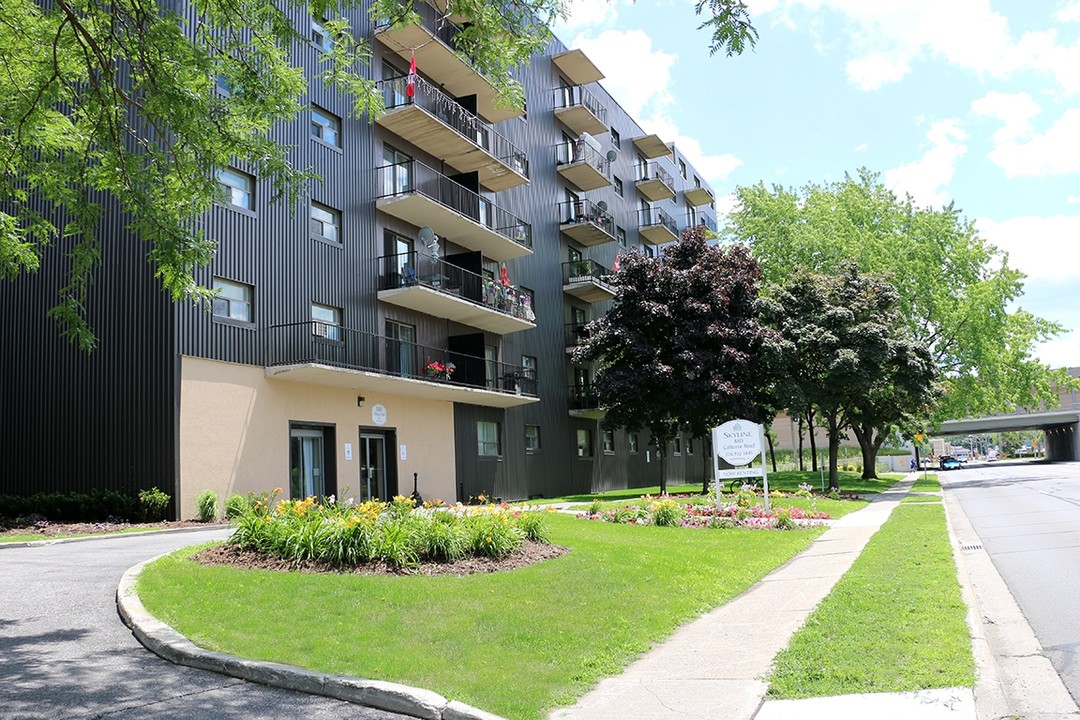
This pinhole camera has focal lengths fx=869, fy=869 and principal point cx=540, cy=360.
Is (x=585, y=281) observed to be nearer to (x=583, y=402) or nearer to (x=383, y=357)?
(x=583, y=402)

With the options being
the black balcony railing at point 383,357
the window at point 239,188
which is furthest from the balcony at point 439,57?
the black balcony railing at point 383,357

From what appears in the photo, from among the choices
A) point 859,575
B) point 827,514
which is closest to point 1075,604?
point 859,575

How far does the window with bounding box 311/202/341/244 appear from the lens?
23.5 m

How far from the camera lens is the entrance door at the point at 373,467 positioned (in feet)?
80.2

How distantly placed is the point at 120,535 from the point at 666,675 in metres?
13.1

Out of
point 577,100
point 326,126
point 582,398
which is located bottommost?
point 582,398

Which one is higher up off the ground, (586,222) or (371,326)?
(586,222)

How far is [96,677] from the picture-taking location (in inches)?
242

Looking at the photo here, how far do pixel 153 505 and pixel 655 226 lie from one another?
32.4m

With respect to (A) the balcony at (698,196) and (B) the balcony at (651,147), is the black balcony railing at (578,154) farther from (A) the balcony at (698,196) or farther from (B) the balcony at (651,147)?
(A) the balcony at (698,196)

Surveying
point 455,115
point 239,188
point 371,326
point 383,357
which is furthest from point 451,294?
point 239,188

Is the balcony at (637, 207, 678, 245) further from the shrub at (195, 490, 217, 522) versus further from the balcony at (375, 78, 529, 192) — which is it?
the shrub at (195, 490, 217, 522)

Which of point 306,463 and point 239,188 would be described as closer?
point 239,188

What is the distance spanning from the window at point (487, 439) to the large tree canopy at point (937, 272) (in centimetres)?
1885
